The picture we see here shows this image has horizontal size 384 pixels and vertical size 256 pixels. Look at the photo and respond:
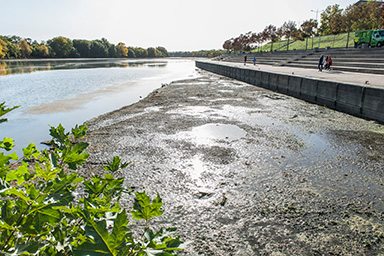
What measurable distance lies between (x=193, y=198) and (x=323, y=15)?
260 ft

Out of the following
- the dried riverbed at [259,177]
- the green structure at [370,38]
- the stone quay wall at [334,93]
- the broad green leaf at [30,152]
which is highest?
the green structure at [370,38]

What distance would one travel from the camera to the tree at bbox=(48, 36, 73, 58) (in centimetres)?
13975

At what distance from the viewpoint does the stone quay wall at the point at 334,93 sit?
10.9 meters

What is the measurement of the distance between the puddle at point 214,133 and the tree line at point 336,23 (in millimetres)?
42623

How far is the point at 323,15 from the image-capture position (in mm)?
68062

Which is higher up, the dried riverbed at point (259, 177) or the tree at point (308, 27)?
the tree at point (308, 27)

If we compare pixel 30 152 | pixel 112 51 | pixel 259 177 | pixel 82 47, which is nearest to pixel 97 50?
pixel 82 47

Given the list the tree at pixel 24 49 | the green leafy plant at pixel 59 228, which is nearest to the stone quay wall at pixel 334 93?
the green leafy plant at pixel 59 228

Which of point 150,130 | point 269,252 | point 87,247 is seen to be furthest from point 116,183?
point 150,130

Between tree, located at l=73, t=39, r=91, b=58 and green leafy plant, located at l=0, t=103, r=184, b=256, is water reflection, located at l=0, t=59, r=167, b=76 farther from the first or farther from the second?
tree, located at l=73, t=39, r=91, b=58

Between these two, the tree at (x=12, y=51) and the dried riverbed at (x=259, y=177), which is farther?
the tree at (x=12, y=51)

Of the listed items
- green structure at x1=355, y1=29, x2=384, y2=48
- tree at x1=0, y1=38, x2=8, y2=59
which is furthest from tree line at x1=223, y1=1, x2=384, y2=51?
tree at x1=0, y1=38, x2=8, y2=59

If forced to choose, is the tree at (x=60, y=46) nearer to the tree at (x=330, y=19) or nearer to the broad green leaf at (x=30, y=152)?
the tree at (x=330, y=19)

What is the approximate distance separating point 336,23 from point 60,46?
455ft
